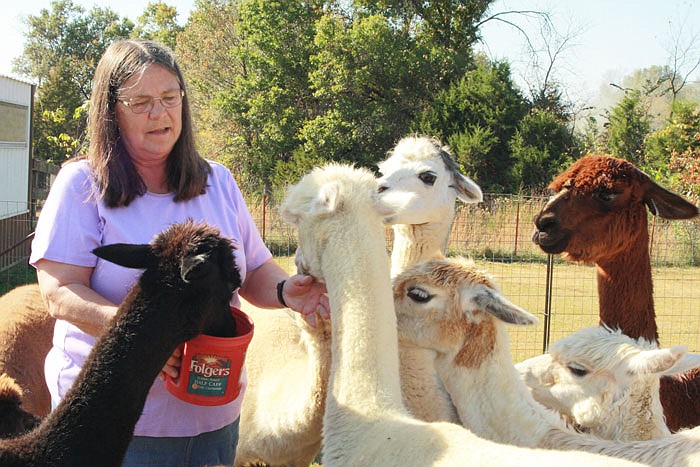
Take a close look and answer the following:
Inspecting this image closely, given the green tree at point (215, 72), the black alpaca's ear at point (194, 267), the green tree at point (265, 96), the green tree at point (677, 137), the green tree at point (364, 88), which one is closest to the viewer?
the black alpaca's ear at point (194, 267)

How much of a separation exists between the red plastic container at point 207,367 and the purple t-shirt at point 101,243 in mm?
323

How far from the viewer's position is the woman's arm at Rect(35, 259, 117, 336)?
2.37m

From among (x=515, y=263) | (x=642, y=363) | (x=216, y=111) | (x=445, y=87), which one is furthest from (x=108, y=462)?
(x=216, y=111)

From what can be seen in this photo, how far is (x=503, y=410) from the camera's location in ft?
9.31

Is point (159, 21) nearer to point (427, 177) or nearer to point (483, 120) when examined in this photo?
point (483, 120)

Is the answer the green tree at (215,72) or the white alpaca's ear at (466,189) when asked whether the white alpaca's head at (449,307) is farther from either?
the green tree at (215,72)

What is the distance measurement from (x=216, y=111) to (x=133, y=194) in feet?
103

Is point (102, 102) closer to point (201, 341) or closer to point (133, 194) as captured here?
point (133, 194)

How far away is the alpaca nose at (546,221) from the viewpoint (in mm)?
3815

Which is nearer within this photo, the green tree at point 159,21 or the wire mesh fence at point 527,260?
the wire mesh fence at point 527,260

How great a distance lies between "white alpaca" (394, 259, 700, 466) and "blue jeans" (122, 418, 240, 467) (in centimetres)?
95

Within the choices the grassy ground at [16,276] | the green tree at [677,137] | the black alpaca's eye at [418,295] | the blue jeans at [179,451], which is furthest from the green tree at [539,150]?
the blue jeans at [179,451]

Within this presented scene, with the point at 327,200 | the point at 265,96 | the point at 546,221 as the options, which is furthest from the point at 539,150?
the point at 327,200

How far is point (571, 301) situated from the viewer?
11.5 metres
